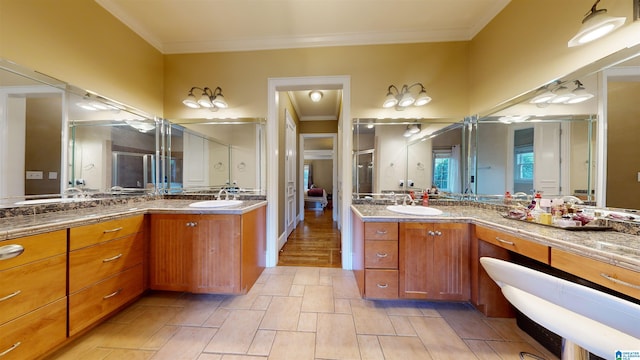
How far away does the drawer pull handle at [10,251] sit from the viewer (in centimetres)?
92

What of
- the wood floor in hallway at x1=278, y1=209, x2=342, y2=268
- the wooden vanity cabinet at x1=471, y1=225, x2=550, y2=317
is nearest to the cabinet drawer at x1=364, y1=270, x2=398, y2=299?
the wooden vanity cabinet at x1=471, y1=225, x2=550, y2=317

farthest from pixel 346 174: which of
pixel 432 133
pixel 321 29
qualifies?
pixel 321 29

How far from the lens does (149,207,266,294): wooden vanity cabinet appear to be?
1.72 metres

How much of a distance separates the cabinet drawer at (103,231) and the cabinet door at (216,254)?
0.43 m

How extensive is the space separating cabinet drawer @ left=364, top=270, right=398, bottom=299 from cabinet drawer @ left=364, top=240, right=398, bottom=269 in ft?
0.18

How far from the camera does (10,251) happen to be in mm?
939

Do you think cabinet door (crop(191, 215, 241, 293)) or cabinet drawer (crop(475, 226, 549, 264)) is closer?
cabinet drawer (crop(475, 226, 549, 264))

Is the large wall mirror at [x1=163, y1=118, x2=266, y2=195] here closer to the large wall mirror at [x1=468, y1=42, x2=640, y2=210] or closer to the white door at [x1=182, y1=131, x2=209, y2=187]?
the white door at [x1=182, y1=131, x2=209, y2=187]

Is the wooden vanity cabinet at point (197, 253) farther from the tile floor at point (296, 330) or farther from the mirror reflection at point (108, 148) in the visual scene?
the mirror reflection at point (108, 148)

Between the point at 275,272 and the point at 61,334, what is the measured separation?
1498mm

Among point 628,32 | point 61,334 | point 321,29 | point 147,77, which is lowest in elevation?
point 61,334

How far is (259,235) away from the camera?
7.22 feet

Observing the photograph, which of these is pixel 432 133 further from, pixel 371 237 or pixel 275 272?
pixel 275 272

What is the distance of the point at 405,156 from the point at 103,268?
9.18 feet
